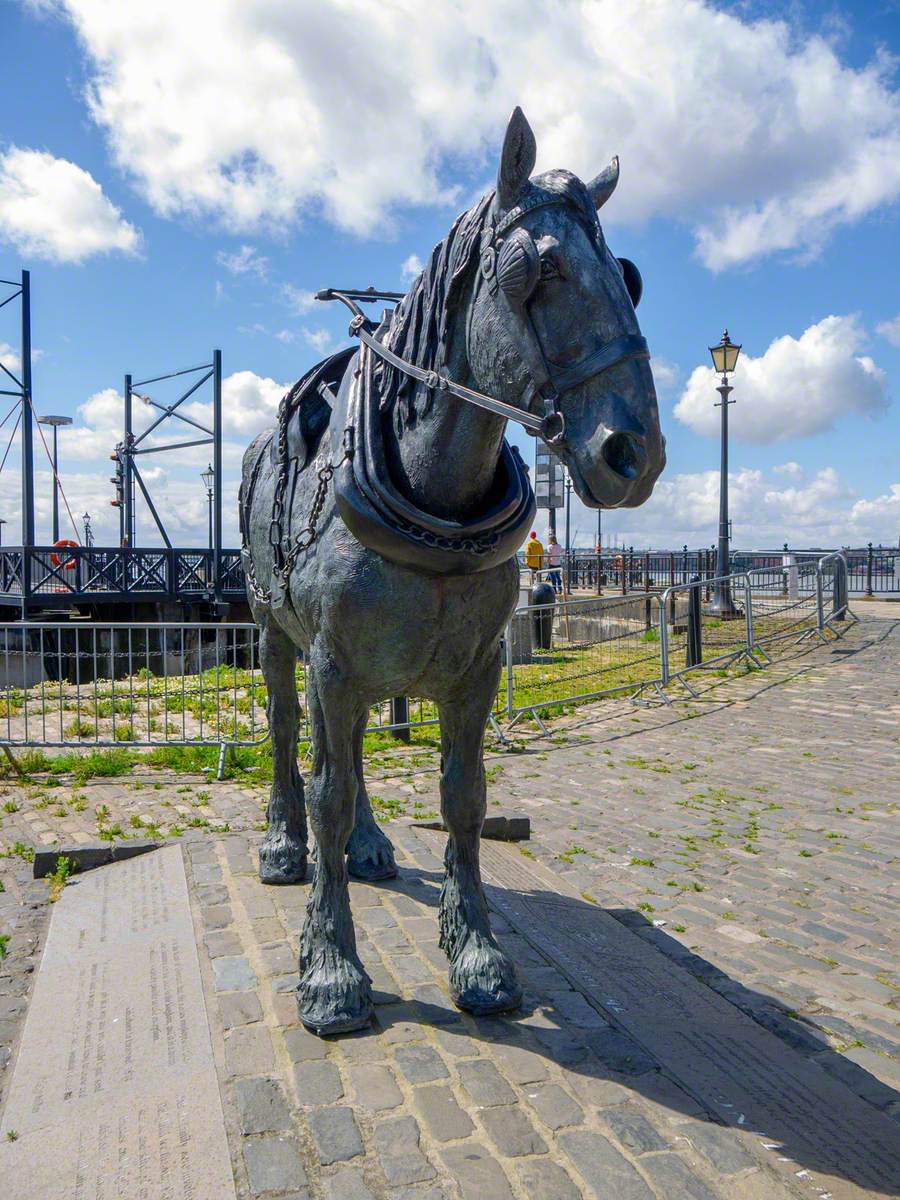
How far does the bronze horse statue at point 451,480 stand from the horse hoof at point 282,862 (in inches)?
37.9

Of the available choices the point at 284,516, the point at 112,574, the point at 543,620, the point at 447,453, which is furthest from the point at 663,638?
the point at 112,574

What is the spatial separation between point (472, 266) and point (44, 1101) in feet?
9.63

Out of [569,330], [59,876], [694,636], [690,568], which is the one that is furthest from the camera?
[690,568]

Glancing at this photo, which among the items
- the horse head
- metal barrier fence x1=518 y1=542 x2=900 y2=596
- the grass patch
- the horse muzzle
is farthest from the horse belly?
metal barrier fence x1=518 y1=542 x2=900 y2=596

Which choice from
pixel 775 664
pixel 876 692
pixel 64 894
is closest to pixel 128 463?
pixel 775 664

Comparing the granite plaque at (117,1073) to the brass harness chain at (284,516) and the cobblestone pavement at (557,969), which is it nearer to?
the cobblestone pavement at (557,969)

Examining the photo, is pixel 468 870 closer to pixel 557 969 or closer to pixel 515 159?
pixel 557 969

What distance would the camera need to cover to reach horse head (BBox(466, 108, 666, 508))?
7.07ft

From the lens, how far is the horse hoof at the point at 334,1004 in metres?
3.10

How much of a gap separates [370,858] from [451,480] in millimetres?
2508

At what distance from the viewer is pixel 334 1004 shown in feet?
10.3

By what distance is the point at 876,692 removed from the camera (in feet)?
36.9

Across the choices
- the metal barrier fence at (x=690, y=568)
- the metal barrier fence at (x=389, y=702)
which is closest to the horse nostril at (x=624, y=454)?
the metal barrier fence at (x=389, y=702)

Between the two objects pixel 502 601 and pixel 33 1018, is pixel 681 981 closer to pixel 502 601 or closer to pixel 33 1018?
pixel 502 601
